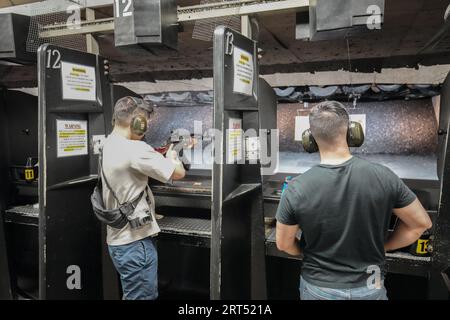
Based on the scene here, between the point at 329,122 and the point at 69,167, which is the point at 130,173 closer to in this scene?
the point at 69,167

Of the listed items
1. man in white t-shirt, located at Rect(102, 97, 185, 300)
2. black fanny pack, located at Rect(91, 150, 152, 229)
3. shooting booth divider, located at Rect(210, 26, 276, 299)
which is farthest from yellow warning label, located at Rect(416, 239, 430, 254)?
black fanny pack, located at Rect(91, 150, 152, 229)

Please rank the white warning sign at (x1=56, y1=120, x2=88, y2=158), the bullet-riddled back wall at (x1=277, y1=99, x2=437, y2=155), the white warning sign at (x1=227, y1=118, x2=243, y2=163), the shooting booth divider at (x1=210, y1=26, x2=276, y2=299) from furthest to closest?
the bullet-riddled back wall at (x1=277, y1=99, x2=437, y2=155) < the white warning sign at (x1=56, y1=120, x2=88, y2=158) < the white warning sign at (x1=227, y1=118, x2=243, y2=163) < the shooting booth divider at (x1=210, y1=26, x2=276, y2=299)

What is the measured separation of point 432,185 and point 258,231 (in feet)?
4.09

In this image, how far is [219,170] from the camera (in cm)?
168

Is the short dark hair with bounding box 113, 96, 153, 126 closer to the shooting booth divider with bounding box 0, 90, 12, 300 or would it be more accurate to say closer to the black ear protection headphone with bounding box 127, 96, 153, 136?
the black ear protection headphone with bounding box 127, 96, 153, 136

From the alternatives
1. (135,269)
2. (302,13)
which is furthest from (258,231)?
(302,13)

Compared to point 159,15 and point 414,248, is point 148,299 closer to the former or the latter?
point 414,248

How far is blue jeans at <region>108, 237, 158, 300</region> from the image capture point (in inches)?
79.7

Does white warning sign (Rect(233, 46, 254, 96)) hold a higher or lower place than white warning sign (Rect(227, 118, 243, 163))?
higher

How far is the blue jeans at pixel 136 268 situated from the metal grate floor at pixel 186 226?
294mm

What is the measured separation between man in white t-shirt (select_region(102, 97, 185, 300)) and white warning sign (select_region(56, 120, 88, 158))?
0.35 metres

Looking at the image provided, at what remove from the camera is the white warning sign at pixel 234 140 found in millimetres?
1795

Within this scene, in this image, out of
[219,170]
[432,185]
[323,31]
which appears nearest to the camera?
[219,170]

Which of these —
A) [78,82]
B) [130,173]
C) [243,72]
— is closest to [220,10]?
[243,72]
